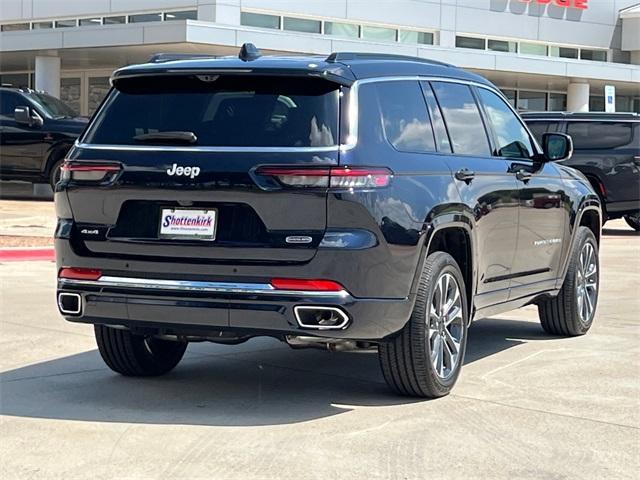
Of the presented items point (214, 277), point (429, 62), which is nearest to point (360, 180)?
point (214, 277)

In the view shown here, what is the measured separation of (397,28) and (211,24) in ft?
29.7

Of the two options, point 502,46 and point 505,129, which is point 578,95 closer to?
point 502,46

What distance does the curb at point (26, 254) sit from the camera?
13.1m

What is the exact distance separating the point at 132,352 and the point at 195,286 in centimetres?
126

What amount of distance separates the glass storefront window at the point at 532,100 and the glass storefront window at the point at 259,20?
11.3 m

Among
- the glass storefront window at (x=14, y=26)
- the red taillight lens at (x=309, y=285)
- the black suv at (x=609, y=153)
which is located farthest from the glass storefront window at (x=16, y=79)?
the red taillight lens at (x=309, y=285)

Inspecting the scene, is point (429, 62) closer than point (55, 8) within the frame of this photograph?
Yes

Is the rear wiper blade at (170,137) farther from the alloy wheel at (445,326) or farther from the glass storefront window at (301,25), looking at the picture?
the glass storefront window at (301,25)

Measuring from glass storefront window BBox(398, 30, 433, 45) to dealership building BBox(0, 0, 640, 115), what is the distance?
0.10 feet

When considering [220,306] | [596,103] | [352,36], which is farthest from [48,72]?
[220,306]

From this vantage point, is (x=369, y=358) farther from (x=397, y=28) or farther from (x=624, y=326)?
(x=397, y=28)

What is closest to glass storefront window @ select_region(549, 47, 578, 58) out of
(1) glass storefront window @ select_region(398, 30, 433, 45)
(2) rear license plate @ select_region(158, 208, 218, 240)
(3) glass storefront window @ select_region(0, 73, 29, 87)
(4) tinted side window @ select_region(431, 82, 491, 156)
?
(1) glass storefront window @ select_region(398, 30, 433, 45)

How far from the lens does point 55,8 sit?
31547 mm

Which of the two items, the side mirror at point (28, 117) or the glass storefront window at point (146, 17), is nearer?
the side mirror at point (28, 117)
